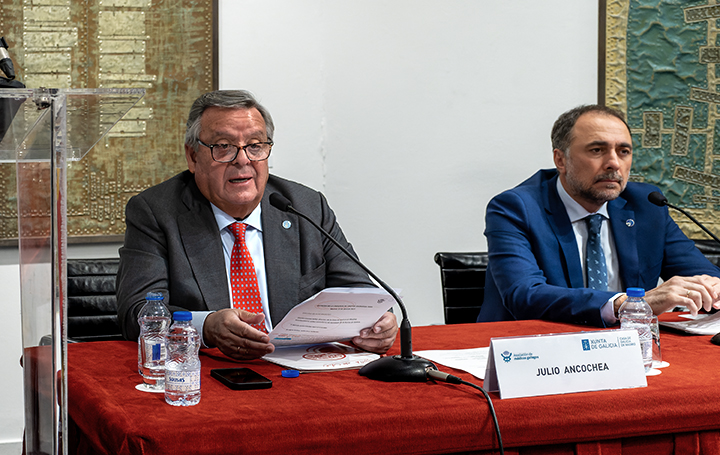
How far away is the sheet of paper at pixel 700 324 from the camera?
1.86 m

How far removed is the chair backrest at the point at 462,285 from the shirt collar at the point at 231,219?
0.78 metres

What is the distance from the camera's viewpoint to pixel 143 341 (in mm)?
Answer: 1368

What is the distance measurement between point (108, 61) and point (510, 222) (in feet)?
5.58

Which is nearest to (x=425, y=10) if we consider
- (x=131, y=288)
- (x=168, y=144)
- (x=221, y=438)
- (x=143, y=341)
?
(x=168, y=144)

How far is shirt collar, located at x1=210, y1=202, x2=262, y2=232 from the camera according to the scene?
1978 millimetres

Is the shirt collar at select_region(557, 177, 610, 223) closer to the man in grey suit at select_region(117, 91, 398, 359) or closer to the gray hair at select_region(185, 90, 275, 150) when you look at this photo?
the man in grey suit at select_region(117, 91, 398, 359)

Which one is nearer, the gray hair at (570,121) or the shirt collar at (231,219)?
the shirt collar at (231,219)

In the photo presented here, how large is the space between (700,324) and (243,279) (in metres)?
1.20

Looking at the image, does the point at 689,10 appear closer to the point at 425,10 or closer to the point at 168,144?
the point at 425,10

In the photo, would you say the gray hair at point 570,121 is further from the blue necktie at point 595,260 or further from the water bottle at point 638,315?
the water bottle at point 638,315

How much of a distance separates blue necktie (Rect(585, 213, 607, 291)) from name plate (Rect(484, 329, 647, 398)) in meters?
1.01

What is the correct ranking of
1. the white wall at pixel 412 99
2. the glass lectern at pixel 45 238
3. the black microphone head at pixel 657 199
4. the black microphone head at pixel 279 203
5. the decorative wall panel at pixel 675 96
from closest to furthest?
the glass lectern at pixel 45 238, the black microphone head at pixel 279 203, the black microphone head at pixel 657 199, the white wall at pixel 412 99, the decorative wall panel at pixel 675 96

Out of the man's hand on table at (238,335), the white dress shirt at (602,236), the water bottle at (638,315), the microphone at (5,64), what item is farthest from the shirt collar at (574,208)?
the microphone at (5,64)

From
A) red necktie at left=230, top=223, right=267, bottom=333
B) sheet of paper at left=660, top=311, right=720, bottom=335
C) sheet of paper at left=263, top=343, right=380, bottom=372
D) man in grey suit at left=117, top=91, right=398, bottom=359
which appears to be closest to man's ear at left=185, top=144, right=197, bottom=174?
man in grey suit at left=117, top=91, right=398, bottom=359
